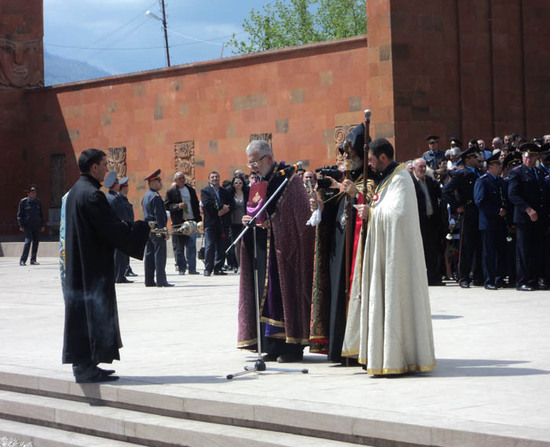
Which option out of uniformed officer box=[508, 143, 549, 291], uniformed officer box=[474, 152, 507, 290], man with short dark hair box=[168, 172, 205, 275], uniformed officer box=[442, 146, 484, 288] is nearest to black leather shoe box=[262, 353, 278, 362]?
uniformed officer box=[508, 143, 549, 291]

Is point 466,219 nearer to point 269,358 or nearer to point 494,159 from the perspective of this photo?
point 494,159

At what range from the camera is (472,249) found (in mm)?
15438

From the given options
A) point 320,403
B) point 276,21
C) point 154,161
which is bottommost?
point 320,403

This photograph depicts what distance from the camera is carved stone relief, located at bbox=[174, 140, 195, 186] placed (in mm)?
26906

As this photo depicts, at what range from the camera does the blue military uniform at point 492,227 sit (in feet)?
48.7

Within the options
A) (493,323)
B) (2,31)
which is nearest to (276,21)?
(2,31)

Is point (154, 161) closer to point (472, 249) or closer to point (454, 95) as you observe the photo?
point (454, 95)

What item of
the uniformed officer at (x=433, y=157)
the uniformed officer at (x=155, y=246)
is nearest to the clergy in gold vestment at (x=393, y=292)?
the uniformed officer at (x=155, y=246)

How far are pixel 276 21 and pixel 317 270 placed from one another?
5305 cm

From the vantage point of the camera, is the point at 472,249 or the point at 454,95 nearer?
the point at 472,249

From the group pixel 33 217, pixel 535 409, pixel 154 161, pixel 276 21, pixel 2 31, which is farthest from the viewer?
pixel 276 21

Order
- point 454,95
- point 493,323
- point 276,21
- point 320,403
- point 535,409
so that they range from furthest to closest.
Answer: point 276,21 → point 454,95 → point 493,323 → point 320,403 → point 535,409

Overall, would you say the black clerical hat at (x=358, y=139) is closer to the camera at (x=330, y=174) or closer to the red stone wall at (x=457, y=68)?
the camera at (x=330, y=174)

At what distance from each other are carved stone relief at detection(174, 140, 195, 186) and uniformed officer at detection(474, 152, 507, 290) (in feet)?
42.5
